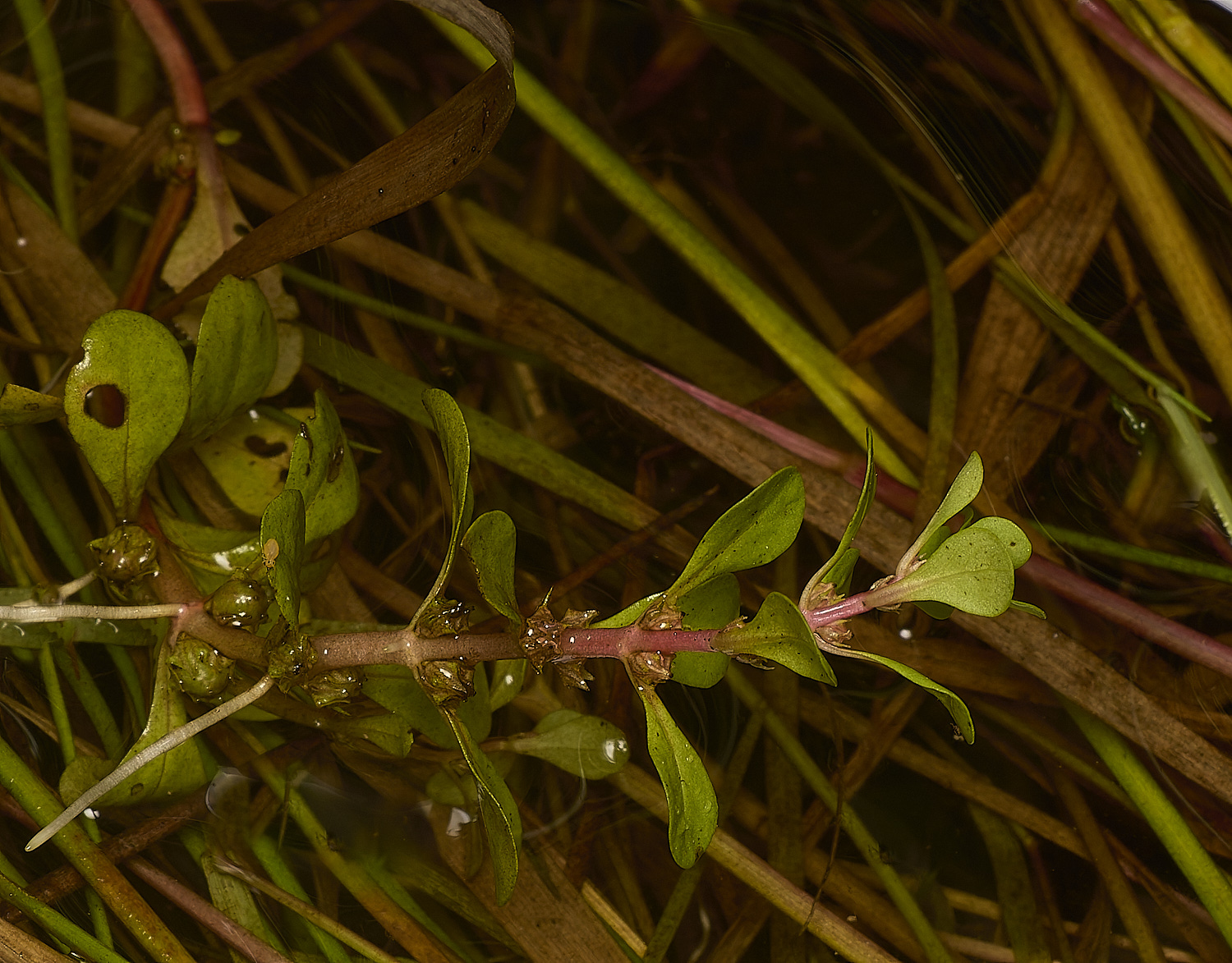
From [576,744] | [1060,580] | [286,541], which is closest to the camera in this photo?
[286,541]

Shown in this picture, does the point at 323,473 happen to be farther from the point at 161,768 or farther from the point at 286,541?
the point at 161,768

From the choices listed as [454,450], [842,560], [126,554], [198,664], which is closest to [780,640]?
[842,560]

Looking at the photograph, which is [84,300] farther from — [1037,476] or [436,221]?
[1037,476]

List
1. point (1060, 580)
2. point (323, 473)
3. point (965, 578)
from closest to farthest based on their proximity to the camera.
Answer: point (965, 578)
point (323, 473)
point (1060, 580)

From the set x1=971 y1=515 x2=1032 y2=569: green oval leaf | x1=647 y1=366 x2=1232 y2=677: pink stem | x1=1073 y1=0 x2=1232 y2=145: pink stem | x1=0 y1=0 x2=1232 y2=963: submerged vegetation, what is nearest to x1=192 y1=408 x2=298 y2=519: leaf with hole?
x1=0 y1=0 x2=1232 y2=963: submerged vegetation

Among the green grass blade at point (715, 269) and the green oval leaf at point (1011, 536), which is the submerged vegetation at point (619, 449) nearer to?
the green grass blade at point (715, 269)

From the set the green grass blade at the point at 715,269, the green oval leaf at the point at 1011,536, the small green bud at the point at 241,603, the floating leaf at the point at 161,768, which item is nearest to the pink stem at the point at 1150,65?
the green grass blade at the point at 715,269
